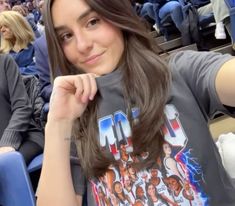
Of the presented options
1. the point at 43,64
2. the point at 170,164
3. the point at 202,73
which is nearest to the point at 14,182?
the point at 170,164

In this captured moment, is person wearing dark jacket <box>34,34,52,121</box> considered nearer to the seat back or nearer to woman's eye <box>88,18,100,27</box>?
the seat back

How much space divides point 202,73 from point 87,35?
0.26m

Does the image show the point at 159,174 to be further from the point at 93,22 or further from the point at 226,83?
the point at 93,22

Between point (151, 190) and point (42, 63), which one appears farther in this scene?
point (42, 63)

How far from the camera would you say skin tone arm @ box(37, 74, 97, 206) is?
872 millimetres

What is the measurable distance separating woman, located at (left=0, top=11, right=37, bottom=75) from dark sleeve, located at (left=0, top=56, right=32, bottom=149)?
738mm

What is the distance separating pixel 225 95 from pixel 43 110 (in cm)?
166

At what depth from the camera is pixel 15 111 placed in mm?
2115

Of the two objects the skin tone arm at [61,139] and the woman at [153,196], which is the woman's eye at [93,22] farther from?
the woman at [153,196]

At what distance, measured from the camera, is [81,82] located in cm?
85

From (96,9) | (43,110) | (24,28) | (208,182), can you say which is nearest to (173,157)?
(208,182)

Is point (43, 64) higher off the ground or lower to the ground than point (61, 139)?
lower

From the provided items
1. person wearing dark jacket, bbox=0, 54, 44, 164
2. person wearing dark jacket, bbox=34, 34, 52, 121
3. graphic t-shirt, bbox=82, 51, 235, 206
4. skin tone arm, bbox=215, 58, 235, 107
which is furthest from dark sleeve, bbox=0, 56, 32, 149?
skin tone arm, bbox=215, 58, 235, 107

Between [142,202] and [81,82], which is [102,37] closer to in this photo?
[81,82]
